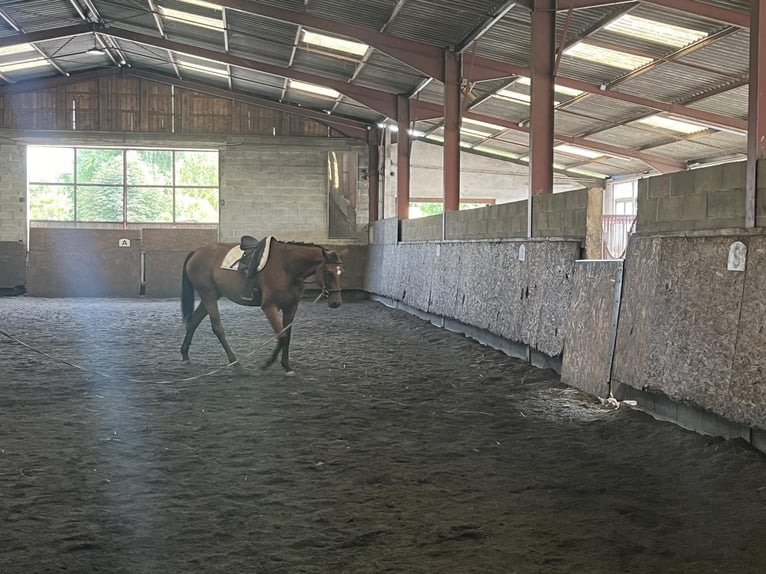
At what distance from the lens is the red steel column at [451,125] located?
14.0 m

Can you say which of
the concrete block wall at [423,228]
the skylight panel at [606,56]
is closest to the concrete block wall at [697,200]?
the concrete block wall at [423,228]

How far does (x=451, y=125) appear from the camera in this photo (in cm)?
1427

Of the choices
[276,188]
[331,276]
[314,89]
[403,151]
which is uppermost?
[314,89]

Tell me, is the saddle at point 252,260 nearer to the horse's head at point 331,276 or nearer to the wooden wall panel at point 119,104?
the horse's head at point 331,276

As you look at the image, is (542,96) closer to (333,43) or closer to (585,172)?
(333,43)

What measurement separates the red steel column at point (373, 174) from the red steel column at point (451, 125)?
8397 millimetres

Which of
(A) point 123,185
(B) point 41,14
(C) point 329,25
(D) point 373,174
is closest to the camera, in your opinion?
(C) point 329,25

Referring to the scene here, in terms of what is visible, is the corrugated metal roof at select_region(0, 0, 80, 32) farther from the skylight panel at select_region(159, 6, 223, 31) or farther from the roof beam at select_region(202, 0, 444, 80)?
the roof beam at select_region(202, 0, 444, 80)

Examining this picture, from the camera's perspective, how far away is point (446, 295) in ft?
41.9

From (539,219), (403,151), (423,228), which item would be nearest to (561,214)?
(539,219)

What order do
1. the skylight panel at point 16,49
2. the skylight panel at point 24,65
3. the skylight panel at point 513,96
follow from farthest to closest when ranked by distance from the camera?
the skylight panel at point 24,65 < the skylight panel at point 16,49 < the skylight panel at point 513,96

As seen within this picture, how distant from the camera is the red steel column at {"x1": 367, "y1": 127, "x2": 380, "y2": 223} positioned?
2312cm

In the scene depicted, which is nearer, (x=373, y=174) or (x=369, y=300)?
(x=369, y=300)

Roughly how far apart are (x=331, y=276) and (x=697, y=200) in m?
3.68
